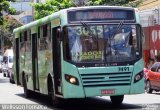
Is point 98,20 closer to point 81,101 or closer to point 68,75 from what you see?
point 68,75

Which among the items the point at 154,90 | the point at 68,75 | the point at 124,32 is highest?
the point at 124,32

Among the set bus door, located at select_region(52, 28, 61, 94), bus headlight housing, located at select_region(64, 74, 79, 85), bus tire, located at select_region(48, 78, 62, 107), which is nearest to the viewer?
bus headlight housing, located at select_region(64, 74, 79, 85)

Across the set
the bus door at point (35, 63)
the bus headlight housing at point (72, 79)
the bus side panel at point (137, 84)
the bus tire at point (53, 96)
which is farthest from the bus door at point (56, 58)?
the bus door at point (35, 63)

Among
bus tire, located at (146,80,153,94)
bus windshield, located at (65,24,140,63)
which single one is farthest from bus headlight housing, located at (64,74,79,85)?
bus tire, located at (146,80,153,94)

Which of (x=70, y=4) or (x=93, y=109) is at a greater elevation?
(x=70, y=4)

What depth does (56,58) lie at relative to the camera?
53.3 feet

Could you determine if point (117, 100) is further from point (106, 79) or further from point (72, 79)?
point (72, 79)

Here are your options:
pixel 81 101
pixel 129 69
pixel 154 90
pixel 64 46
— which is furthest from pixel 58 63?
pixel 154 90

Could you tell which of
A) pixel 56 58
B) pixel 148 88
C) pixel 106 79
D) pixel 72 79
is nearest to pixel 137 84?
pixel 106 79

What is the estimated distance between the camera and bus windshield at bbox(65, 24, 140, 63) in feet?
49.9

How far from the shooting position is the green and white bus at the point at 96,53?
1515 centimetres

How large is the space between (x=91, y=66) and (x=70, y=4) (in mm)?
33024

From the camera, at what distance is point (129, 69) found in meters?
15.5

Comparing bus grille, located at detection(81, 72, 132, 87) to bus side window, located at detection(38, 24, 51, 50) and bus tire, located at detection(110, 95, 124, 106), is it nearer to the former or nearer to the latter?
bus tire, located at detection(110, 95, 124, 106)
